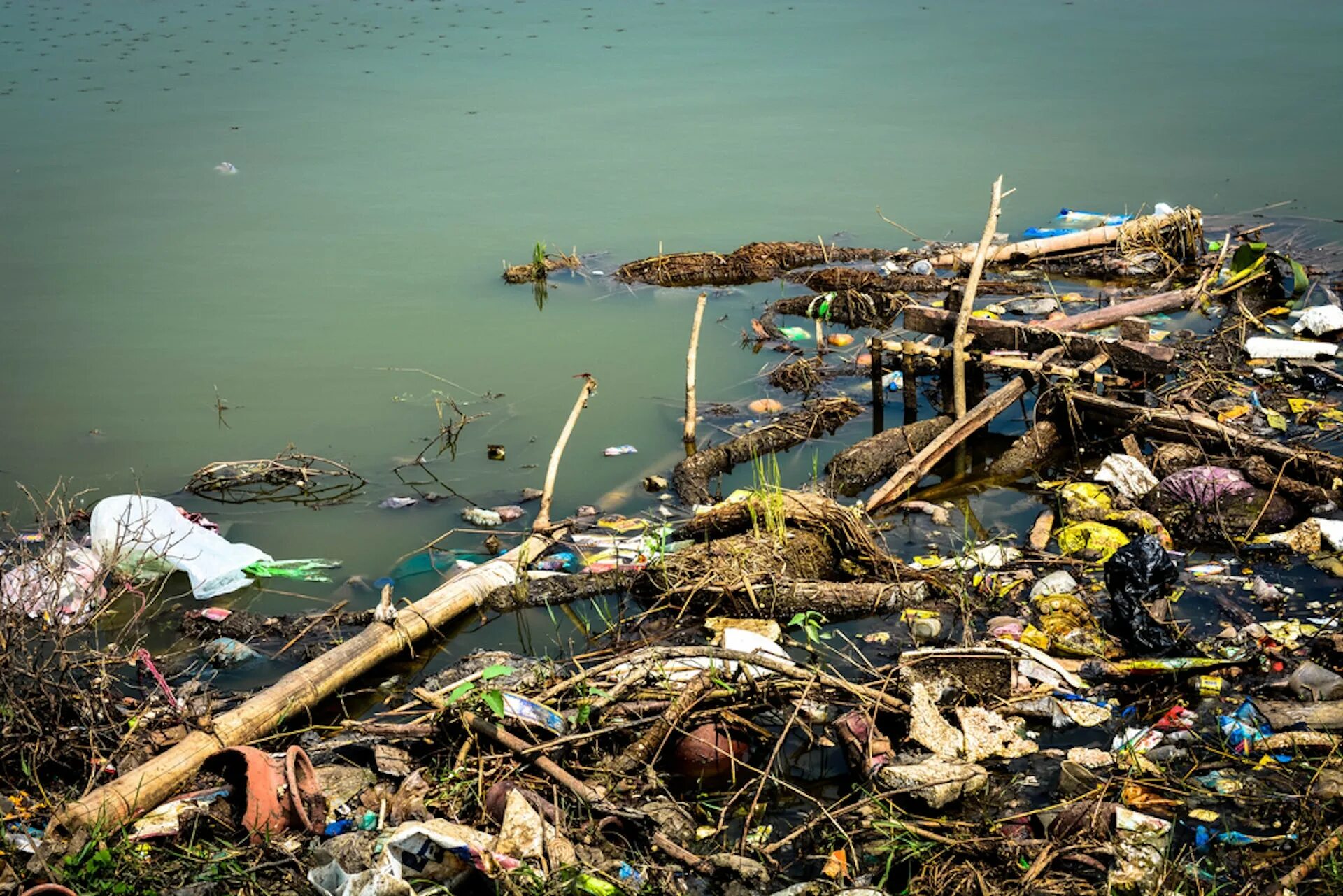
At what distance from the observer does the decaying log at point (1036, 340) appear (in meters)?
5.88

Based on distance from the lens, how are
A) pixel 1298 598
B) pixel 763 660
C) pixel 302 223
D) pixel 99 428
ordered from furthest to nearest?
pixel 302 223, pixel 99 428, pixel 1298 598, pixel 763 660

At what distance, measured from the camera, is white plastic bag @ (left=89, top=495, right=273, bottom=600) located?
524 cm

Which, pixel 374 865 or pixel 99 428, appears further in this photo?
pixel 99 428

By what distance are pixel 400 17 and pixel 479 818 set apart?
20849 millimetres

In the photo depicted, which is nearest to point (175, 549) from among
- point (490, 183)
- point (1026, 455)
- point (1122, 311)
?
point (1026, 455)

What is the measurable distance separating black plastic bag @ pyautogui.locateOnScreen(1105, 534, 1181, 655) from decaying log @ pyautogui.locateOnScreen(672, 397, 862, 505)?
76.8 inches

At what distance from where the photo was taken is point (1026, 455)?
19.6 feet

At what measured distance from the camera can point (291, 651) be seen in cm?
481

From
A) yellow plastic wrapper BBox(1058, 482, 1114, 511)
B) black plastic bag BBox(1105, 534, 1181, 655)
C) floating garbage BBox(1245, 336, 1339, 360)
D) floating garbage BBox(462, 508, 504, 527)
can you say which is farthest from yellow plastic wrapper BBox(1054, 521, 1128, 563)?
floating garbage BBox(462, 508, 504, 527)

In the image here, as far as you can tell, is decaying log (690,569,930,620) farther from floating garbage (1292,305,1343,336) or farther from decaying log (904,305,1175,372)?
floating garbage (1292,305,1343,336)

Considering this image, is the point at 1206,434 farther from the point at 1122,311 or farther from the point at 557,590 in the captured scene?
the point at 557,590

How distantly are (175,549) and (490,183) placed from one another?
318 inches

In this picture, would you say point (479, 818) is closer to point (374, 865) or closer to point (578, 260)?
point (374, 865)

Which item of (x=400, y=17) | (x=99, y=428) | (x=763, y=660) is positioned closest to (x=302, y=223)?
(x=99, y=428)
